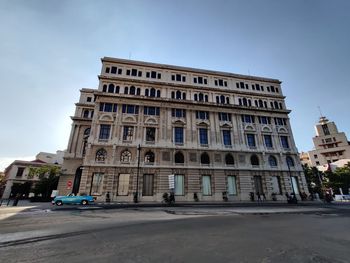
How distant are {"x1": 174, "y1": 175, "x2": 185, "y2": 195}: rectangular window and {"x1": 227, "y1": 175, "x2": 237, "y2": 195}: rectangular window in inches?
309

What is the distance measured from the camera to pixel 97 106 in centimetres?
2942

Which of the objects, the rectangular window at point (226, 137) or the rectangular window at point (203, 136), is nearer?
the rectangular window at point (203, 136)

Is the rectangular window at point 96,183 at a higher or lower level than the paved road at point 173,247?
higher

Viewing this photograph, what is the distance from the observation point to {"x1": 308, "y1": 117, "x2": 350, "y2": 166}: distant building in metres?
68.3

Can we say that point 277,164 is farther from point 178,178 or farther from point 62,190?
point 62,190

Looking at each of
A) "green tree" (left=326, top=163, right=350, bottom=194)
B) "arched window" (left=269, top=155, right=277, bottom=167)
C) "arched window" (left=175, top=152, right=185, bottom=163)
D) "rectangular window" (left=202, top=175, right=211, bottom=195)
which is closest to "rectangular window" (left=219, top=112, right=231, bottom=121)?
"arched window" (left=269, top=155, right=277, bottom=167)

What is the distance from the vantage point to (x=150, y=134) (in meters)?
29.8

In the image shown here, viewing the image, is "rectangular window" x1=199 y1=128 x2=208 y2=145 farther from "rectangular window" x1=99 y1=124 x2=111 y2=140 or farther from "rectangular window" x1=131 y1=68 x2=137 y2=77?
"rectangular window" x1=131 y1=68 x2=137 y2=77

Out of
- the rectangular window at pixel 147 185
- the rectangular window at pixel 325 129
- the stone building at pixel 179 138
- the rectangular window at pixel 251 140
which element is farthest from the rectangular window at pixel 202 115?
the rectangular window at pixel 325 129

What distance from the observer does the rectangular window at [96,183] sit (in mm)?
25302

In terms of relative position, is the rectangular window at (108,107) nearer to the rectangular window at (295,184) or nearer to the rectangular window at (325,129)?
the rectangular window at (295,184)

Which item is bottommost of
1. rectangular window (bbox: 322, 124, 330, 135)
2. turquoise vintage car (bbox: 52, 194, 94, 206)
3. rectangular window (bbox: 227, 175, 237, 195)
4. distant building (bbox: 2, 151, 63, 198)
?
turquoise vintage car (bbox: 52, 194, 94, 206)

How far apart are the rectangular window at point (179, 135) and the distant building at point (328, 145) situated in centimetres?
7188

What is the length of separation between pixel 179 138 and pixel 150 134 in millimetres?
5140
